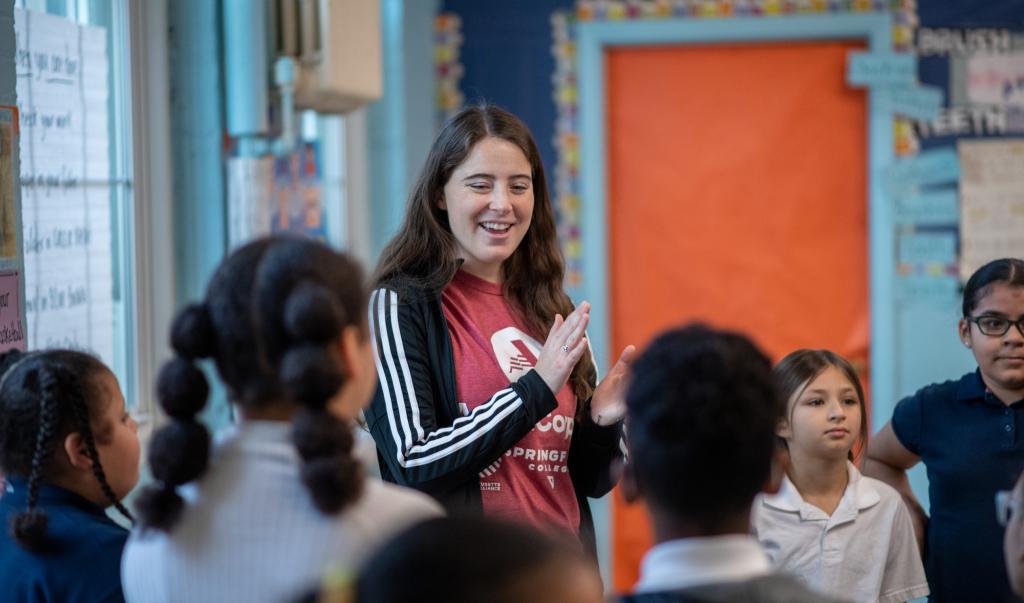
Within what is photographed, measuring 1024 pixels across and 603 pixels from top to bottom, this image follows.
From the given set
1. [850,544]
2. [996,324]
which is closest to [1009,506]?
[850,544]

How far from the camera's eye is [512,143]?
1.95 meters

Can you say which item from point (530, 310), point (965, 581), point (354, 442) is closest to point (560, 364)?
point (530, 310)

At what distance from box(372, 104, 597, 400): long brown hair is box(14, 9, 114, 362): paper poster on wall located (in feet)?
2.20

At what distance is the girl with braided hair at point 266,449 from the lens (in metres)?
1.12

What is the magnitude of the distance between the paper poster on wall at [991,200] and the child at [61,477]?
9.90 feet

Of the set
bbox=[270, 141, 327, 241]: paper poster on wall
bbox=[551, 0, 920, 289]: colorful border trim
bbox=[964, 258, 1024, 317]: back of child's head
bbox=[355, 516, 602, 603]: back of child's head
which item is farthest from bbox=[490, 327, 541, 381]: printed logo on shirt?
bbox=[551, 0, 920, 289]: colorful border trim

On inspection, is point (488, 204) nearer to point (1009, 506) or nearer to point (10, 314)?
point (10, 314)

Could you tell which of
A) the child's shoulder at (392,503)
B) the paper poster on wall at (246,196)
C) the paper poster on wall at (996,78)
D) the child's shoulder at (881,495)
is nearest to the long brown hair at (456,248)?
the child's shoulder at (881,495)

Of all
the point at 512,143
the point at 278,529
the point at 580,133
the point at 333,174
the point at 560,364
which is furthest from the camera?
the point at 580,133

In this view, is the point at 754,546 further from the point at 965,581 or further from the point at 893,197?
the point at 893,197

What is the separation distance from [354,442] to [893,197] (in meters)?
3.05

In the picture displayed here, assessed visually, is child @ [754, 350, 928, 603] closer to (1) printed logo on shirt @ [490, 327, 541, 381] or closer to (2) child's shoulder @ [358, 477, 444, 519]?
(1) printed logo on shirt @ [490, 327, 541, 381]

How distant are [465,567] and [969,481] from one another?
150cm

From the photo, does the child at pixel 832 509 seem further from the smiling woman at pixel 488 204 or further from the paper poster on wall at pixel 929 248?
the paper poster on wall at pixel 929 248
